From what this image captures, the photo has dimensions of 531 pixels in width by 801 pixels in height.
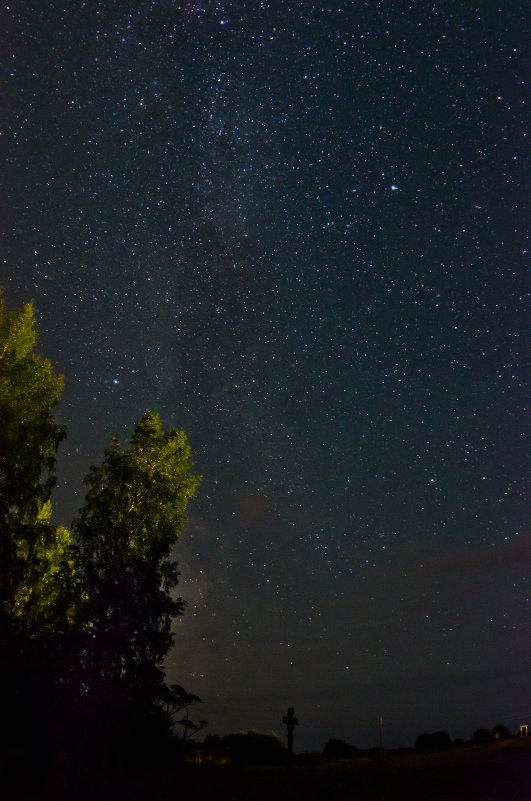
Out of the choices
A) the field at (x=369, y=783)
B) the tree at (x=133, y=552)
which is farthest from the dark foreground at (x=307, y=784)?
the tree at (x=133, y=552)

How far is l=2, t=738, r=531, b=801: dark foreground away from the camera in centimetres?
1507

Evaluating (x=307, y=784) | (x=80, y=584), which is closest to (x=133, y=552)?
(x=80, y=584)

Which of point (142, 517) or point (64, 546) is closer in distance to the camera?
point (64, 546)

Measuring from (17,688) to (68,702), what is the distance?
4.48ft

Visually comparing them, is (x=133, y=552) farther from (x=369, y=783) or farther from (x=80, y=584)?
(x=369, y=783)

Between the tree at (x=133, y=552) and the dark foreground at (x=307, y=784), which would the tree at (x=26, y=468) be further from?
the dark foreground at (x=307, y=784)

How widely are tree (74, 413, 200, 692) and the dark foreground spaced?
10.9 ft

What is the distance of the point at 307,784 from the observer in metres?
21.1

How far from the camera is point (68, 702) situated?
16406mm

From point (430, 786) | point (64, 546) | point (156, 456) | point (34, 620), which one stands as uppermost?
point (156, 456)

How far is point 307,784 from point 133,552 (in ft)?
29.4

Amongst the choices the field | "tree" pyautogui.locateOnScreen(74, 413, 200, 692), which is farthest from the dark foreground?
"tree" pyautogui.locateOnScreen(74, 413, 200, 692)

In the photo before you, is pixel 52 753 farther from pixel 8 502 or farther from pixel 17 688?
pixel 8 502

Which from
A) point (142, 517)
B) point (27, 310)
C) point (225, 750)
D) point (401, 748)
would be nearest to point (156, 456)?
point (142, 517)
